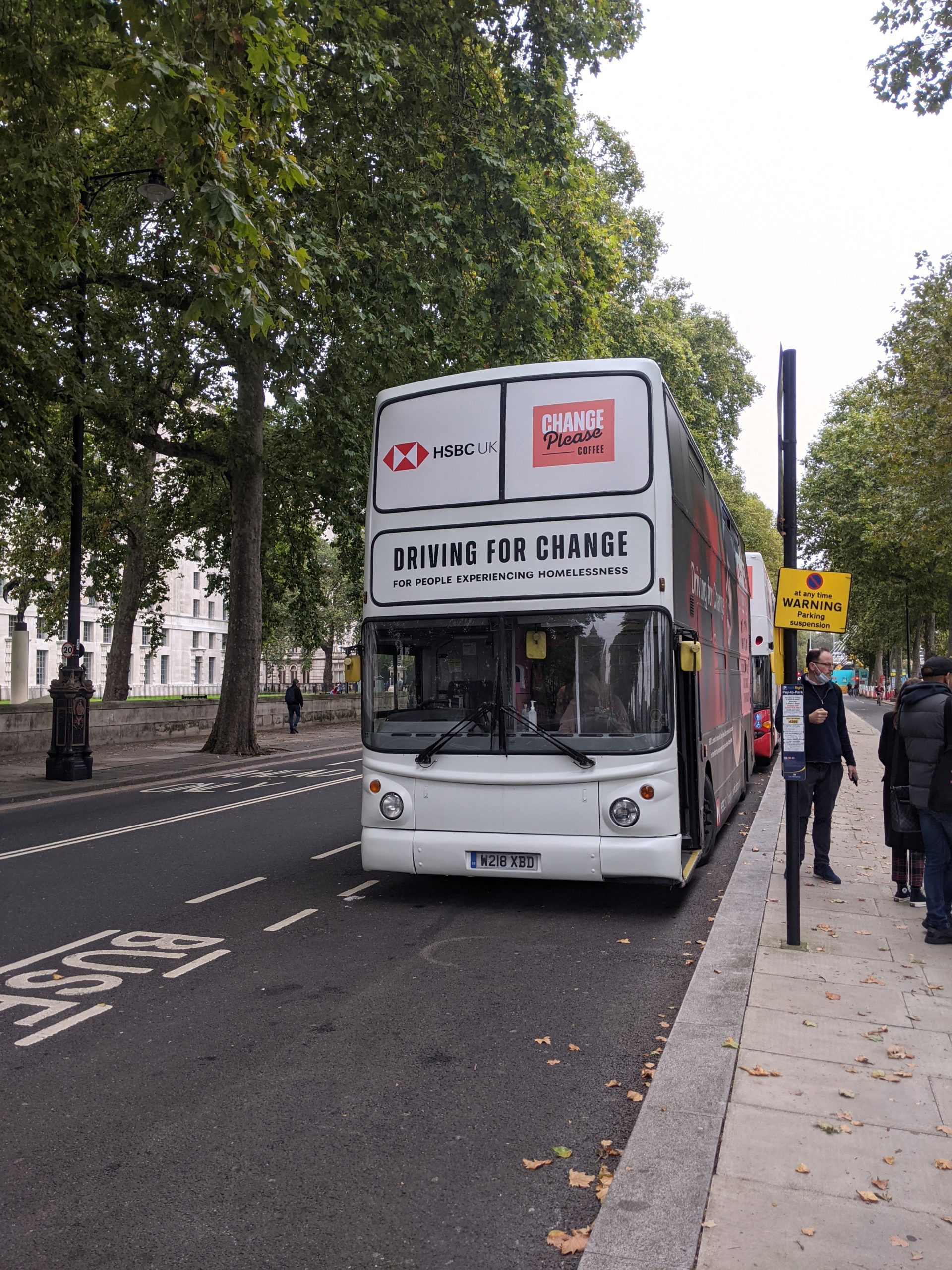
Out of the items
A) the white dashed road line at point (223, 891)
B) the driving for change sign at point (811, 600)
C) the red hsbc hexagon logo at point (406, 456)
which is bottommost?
the white dashed road line at point (223, 891)

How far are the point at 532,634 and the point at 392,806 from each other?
1632mm

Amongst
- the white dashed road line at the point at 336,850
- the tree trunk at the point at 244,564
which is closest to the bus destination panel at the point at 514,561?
the white dashed road line at the point at 336,850

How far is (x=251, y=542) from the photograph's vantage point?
74.1ft

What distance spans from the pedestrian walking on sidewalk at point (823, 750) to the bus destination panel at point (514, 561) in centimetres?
233

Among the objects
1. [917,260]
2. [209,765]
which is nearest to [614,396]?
[209,765]

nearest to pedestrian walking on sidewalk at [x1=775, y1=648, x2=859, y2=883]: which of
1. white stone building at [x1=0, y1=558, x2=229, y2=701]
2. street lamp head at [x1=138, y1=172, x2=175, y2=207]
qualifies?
street lamp head at [x1=138, y1=172, x2=175, y2=207]

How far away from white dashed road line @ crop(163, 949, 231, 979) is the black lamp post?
1234 centimetres

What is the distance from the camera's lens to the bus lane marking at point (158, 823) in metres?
10.7

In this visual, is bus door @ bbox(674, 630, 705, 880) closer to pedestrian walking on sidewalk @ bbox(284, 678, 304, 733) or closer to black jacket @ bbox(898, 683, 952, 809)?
black jacket @ bbox(898, 683, 952, 809)

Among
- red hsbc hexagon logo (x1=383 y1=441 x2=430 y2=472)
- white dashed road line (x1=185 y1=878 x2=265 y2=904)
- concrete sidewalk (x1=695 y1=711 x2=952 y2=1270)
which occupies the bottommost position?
white dashed road line (x1=185 y1=878 x2=265 y2=904)

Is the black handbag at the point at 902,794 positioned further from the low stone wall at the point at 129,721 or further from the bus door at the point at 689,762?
the low stone wall at the point at 129,721

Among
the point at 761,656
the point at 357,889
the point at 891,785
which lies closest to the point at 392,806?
the point at 357,889

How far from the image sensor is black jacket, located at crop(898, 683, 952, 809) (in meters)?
6.61

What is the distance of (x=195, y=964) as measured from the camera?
6.22 metres
